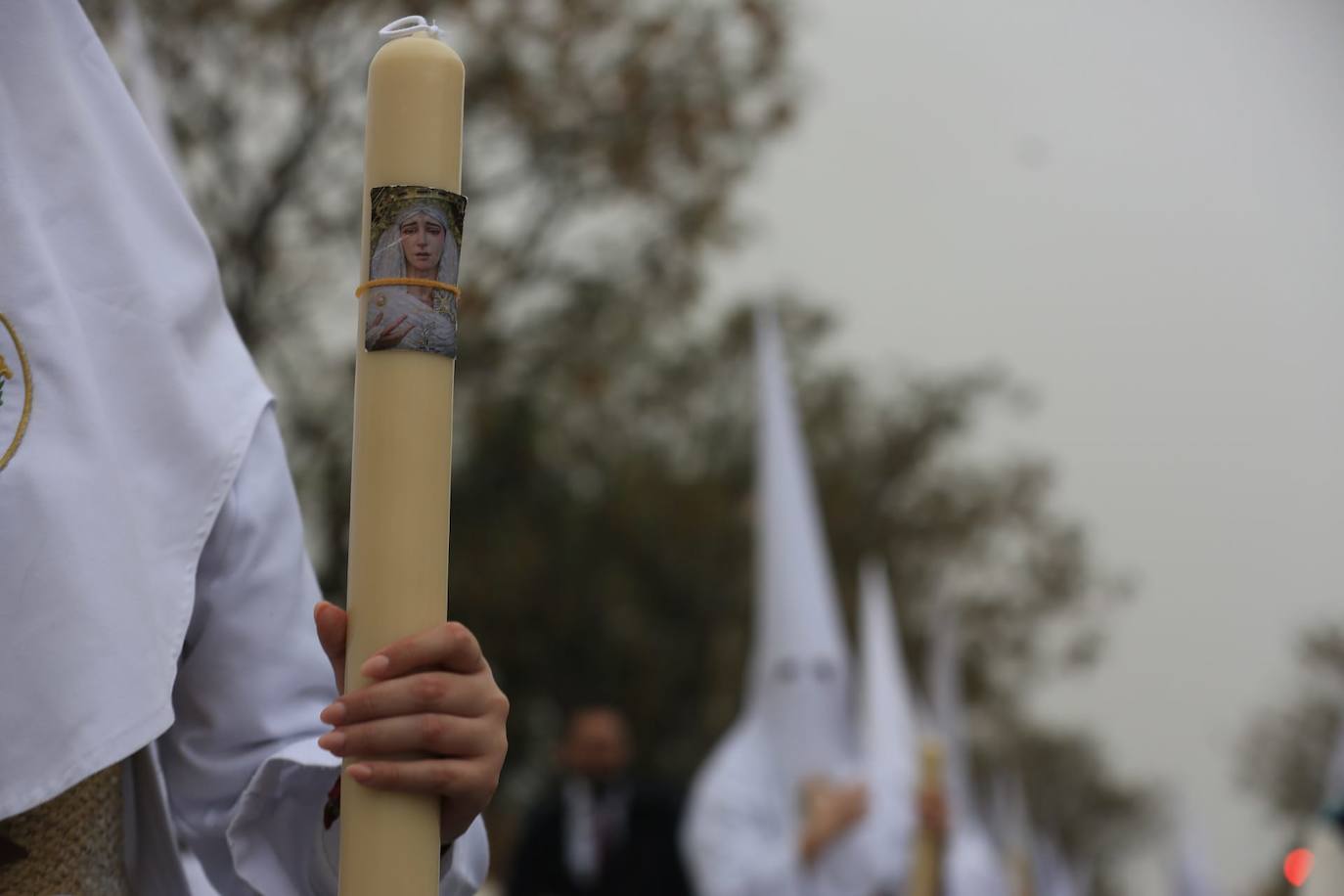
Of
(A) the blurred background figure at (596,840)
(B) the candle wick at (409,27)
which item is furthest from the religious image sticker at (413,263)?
(A) the blurred background figure at (596,840)

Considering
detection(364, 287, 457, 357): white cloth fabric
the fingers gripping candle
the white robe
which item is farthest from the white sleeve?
the white robe

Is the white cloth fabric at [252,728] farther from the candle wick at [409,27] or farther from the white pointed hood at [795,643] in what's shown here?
the white pointed hood at [795,643]

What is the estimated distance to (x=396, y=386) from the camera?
4.42ft

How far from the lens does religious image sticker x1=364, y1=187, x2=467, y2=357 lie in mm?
1368

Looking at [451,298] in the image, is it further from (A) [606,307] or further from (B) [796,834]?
(A) [606,307]

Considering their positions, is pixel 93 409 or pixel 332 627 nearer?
pixel 332 627

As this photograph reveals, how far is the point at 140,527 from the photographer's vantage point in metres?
1.64

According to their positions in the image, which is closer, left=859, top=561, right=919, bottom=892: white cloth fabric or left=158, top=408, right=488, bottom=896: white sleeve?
left=158, top=408, right=488, bottom=896: white sleeve

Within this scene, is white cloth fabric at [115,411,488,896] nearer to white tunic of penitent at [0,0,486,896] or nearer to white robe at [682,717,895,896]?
white tunic of penitent at [0,0,486,896]

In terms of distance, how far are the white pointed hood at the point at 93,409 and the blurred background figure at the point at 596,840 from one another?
6.73 metres

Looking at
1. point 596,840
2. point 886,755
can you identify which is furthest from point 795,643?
point 886,755

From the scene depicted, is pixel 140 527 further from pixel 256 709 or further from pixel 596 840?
pixel 596 840

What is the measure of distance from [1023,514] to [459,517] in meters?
11.7

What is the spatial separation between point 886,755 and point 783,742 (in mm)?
2672
